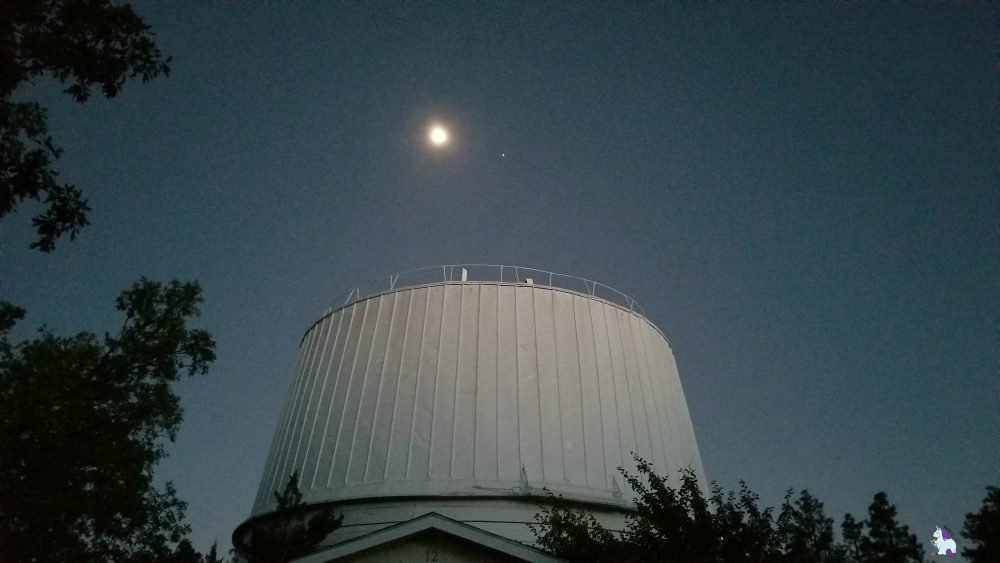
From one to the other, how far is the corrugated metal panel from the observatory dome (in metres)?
0.05

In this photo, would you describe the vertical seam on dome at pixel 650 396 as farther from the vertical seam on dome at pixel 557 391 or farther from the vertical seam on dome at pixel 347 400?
the vertical seam on dome at pixel 347 400

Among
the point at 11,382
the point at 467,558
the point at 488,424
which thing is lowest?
the point at 467,558

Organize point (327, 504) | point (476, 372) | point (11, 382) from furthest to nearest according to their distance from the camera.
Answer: point (476, 372), point (327, 504), point (11, 382)

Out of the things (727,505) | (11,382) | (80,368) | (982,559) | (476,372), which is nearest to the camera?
(727,505)

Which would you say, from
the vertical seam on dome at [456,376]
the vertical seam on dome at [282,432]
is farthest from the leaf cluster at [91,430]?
the vertical seam on dome at [456,376]

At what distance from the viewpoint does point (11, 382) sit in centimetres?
1379

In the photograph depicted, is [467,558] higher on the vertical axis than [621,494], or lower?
lower

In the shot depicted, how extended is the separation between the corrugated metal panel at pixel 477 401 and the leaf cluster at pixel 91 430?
440 centimetres

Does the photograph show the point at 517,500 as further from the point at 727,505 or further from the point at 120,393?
the point at 120,393

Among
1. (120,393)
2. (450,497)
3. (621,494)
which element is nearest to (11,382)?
(120,393)

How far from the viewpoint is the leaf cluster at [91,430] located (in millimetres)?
13539

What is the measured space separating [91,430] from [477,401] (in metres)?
10.3

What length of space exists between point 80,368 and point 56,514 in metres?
3.53

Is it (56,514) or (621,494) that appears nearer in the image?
(56,514)
